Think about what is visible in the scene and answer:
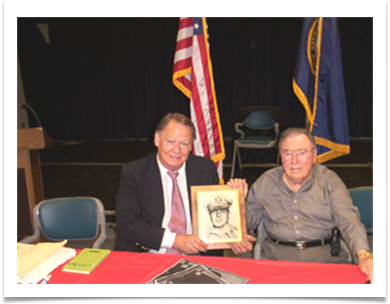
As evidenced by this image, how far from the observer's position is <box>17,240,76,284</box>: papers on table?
145 cm

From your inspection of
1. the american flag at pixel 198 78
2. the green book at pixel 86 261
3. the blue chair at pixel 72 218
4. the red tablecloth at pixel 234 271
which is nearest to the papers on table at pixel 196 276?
the red tablecloth at pixel 234 271

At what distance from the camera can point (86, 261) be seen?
62.9 inches

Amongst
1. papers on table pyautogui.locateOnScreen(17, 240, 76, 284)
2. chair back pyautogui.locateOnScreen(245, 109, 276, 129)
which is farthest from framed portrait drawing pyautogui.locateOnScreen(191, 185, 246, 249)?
chair back pyautogui.locateOnScreen(245, 109, 276, 129)

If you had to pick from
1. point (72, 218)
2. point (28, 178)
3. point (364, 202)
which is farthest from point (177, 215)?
point (28, 178)

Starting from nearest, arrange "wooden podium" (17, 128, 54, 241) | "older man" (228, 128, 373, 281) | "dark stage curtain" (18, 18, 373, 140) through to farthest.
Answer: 1. "older man" (228, 128, 373, 281)
2. "wooden podium" (17, 128, 54, 241)
3. "dark stage curtain" (18, 18, 373, 140)

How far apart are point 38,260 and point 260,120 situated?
576cm

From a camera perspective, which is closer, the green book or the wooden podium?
the green book

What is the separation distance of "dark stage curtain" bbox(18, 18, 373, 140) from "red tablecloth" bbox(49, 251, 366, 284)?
7.84 meters

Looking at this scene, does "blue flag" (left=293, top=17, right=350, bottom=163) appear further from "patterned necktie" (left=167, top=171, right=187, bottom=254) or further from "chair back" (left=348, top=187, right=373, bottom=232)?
"patterned necktie" (left=167, top=171, right=187, bottom=254)

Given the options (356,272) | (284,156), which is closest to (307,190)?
(284,156)

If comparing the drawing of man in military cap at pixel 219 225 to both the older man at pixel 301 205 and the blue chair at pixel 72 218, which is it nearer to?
the older man at pixel 301 205

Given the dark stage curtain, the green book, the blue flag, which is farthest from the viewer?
the dark stage curtain

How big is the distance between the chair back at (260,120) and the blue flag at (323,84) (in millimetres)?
3375

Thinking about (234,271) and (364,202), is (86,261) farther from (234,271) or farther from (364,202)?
(364,202)
